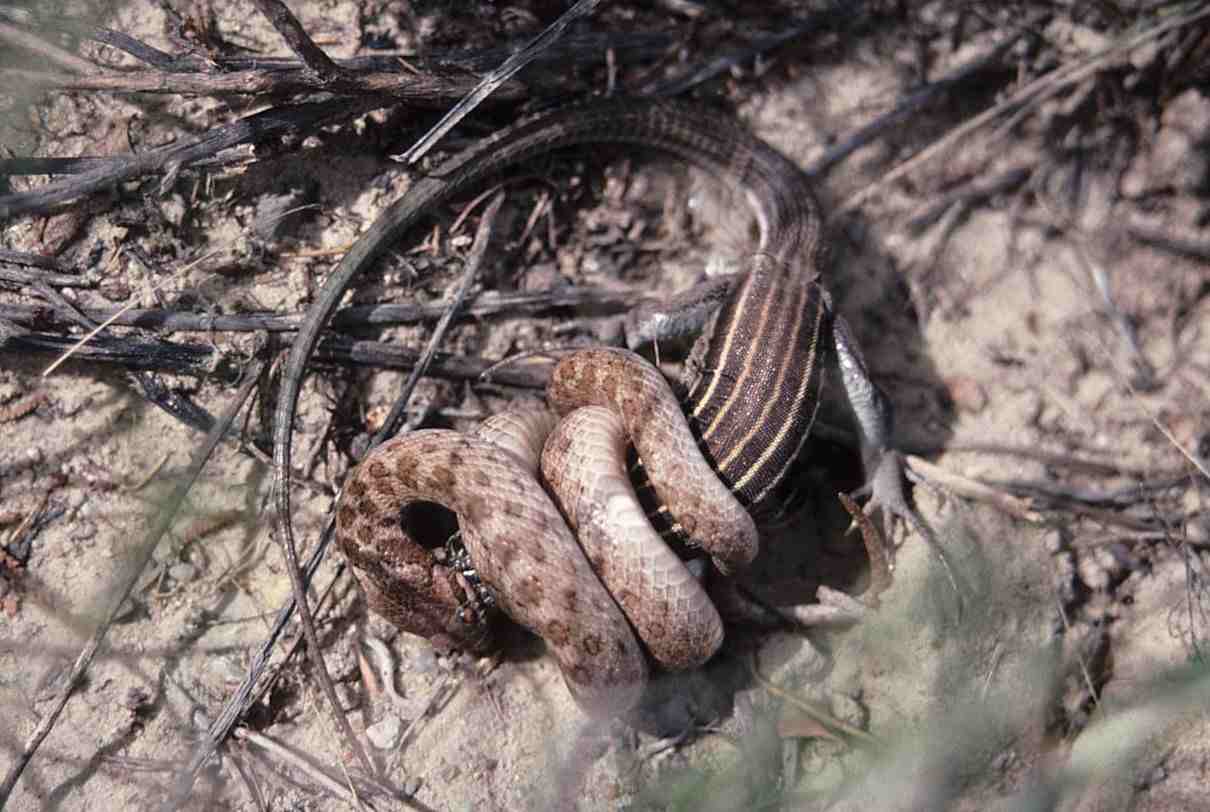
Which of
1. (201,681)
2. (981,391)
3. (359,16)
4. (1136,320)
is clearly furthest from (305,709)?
(1136,320)

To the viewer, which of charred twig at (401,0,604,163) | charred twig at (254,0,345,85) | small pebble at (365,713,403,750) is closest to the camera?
charred twig at (254,0,345,85)

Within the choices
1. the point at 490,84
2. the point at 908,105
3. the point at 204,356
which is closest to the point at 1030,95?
the point at 908,105

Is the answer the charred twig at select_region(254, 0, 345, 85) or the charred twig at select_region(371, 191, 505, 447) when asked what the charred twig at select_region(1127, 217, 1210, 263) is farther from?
the charred twig at select_region(254, 0, 345, 85)

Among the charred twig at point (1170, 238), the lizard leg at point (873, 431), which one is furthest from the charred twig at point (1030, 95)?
the lizard leg at point (873, 431)

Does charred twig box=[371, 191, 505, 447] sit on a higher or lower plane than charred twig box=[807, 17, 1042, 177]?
lower

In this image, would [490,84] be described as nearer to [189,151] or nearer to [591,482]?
[189,151]

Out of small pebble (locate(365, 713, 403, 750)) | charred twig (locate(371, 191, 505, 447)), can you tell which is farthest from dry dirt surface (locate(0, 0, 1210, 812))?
charred twig (locate(371, 191, 505, 447))

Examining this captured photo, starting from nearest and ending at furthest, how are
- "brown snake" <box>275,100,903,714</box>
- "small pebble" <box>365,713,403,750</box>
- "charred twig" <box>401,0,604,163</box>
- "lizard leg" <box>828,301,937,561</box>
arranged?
1. "brown snake" <box>275,100,903,714</box>
2. "small pebble" <box>365,713,403,750</box>
3. "charred twig" <box>401,0,604,163</box>
4. "lizard leg" <box>828,301,937,561</box>
